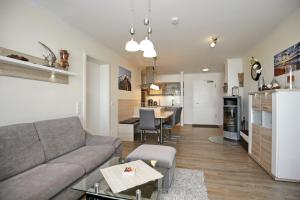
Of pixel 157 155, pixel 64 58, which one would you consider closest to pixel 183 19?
pixel 64 58

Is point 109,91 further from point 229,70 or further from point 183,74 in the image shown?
point 183,74

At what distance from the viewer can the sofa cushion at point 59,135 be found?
6.50 ft

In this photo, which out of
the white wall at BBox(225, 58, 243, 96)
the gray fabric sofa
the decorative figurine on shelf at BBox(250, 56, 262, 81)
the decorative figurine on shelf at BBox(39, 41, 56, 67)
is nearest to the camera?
the gray fabric sofa

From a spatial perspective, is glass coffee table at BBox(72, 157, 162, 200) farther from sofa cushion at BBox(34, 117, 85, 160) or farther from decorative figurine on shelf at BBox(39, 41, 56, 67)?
decorative figurine on shelf at BBox(39, 41, 56, 67)

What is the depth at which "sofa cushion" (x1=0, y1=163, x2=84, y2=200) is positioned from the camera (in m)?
1.22

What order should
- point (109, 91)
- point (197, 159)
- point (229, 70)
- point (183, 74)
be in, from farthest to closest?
point (183, 74) < point (229, 70) < point (109, 91) < point (197, 159)

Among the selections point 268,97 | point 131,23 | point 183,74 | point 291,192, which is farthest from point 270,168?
point 183,74

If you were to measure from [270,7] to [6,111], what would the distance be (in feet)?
11.9

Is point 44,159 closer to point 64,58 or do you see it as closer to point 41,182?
point 41,182

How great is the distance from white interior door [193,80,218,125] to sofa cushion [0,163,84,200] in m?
6.32

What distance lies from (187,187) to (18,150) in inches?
77.0

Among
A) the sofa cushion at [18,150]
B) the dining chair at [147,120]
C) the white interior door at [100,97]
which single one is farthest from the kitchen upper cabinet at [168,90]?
the sofa cushion at [18,150]

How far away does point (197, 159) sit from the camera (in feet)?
10.2

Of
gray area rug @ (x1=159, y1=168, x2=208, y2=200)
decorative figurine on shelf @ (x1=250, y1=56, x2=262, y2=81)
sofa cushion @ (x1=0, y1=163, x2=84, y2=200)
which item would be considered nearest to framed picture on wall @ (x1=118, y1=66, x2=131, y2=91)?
gray area rug @ (x1=159, y1=168, x2=208, y2=200)
